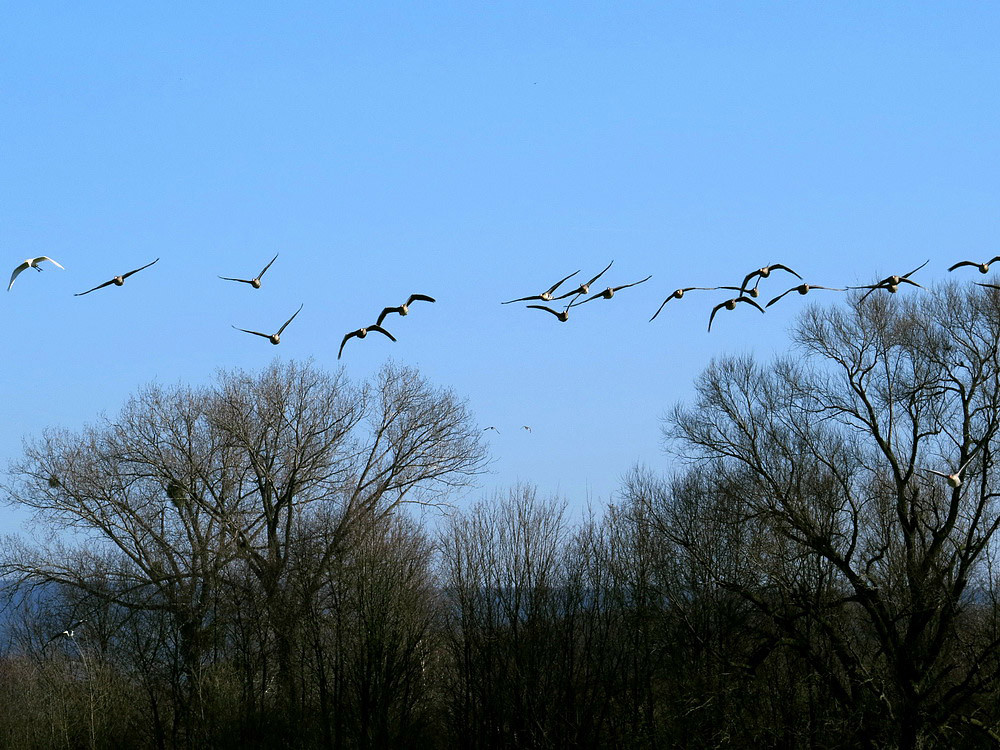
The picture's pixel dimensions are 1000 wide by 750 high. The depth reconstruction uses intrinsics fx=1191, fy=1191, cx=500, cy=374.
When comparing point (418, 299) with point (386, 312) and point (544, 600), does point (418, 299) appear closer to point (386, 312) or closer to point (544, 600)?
point (386, 312)

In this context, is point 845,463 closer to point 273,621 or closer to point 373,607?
point 373,607

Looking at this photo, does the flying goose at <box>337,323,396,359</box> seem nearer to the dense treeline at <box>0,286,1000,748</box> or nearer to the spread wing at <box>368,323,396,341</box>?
the spread wing at <box>368,323,396,341</box>

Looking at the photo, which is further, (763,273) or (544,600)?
(544,600)

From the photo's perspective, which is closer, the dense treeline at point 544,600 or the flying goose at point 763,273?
the flying goose at point 763,273

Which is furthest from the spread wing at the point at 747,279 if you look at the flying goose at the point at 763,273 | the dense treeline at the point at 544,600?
the dense treeline at the point at 544,600

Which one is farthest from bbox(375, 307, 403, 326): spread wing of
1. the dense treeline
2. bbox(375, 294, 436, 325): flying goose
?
the dense treeline

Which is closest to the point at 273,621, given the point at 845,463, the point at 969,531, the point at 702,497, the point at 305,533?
the point at 305,533

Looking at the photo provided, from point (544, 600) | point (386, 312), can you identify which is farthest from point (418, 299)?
point (544, 600)

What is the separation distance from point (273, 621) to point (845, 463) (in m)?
17.5

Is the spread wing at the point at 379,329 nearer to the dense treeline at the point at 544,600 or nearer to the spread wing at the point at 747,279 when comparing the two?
the spread wing at the point at 747,279

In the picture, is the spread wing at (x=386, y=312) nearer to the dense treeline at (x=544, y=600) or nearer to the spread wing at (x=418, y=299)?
the spread wing at (x=418, y=299)

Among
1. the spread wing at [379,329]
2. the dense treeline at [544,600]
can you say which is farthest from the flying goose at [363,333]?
the dense treeline at [544,600]

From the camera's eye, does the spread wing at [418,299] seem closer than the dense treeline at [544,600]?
Yes

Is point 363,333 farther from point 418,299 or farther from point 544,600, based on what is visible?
point 544,600
